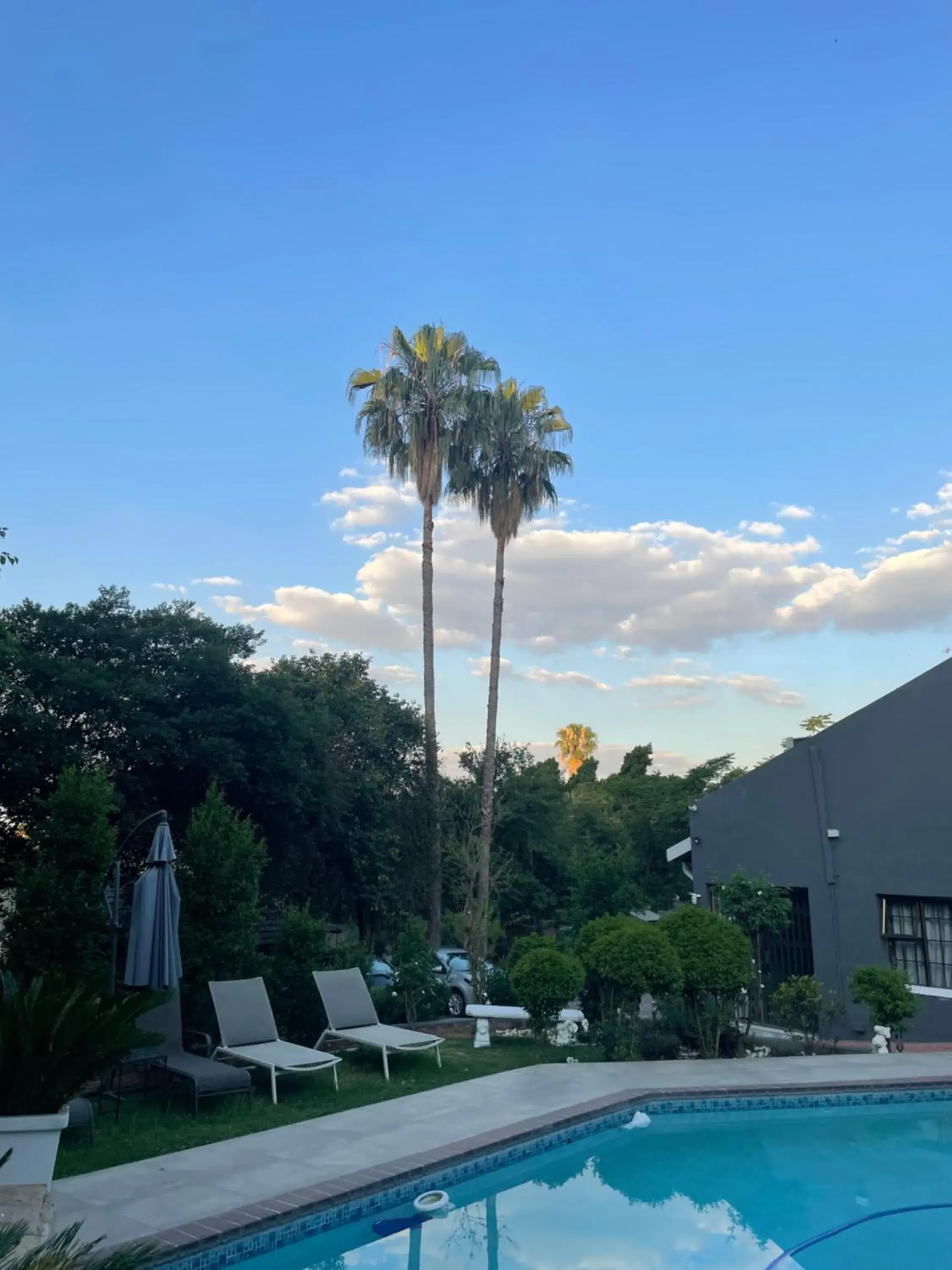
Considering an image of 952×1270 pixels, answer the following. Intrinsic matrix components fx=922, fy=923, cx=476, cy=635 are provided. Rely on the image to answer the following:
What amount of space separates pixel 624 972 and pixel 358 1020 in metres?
3.04

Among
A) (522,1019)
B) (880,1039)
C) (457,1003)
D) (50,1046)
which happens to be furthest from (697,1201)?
(457,1003)

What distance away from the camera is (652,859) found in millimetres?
37375

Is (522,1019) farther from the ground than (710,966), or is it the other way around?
(710,966)

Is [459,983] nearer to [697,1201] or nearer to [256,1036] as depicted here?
[256,1036]

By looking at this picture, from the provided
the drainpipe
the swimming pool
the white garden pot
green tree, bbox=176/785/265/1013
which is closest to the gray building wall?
the drainpipe

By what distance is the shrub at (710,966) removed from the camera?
10641 millimetres

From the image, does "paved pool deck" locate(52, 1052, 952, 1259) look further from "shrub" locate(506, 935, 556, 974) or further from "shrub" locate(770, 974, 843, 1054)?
"shrub" locate(506, 935, 556, 974)

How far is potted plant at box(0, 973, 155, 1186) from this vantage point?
473 cm

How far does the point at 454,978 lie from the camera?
16828 millimetres

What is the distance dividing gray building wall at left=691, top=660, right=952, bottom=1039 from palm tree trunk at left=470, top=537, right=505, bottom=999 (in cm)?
502

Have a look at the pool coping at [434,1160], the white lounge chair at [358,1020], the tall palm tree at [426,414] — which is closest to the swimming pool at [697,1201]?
the pool coping at [434,1160]

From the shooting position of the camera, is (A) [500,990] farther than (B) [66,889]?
Yes

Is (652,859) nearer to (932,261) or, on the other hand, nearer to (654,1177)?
(932,261)

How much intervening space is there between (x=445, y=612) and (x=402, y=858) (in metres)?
6.40
